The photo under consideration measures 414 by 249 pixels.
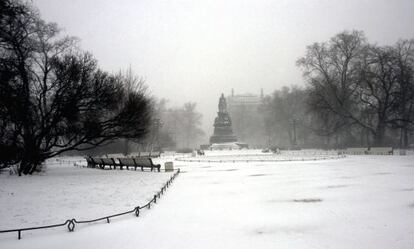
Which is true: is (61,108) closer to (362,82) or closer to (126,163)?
(126,163)

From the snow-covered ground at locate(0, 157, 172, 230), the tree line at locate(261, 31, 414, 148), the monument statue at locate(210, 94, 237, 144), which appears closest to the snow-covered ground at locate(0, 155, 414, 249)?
the snow-covered ground at locate(0, 157, 172, 230)

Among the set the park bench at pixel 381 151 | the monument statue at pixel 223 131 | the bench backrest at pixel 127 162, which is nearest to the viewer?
the bench backrest at pixel 127 162

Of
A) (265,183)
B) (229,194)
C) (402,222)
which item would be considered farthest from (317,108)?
(402,222)

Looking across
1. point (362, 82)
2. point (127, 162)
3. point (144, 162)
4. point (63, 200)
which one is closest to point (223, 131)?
point (362, 82)

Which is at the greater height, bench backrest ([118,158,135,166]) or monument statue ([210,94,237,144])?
monument statue ([210,94,237,144])

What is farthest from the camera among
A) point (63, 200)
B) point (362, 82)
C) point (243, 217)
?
point (362, 82)

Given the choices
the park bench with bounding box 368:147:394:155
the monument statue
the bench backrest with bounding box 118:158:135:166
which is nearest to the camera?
Result: the bench backrest with bounding box 118:158:135:166

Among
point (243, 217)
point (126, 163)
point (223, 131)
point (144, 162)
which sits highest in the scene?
point (223, 131)

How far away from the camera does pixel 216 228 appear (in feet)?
29.6

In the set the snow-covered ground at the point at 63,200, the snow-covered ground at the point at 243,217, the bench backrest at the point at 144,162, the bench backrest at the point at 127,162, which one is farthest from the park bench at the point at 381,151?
the snow-covered ground at the point at 63,200

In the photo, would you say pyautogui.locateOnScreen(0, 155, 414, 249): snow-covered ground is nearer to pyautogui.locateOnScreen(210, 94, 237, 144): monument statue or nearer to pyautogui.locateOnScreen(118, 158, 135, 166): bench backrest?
pyautogui.locateOnScreen(118, 158, 135, 166): bench backrest

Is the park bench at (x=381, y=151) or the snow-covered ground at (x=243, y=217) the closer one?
the snow-covered ground at (x=243, y=217)

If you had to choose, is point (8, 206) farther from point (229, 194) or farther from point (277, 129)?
point (277, 129)

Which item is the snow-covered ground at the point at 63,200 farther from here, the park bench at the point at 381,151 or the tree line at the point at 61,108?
the park bench at the point at 381,151
